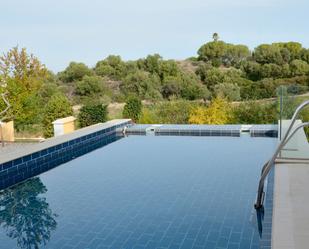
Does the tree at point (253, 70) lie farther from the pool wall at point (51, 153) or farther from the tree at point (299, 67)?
the pool wall at point (51, 153)

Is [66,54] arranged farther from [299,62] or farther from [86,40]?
[299,62]

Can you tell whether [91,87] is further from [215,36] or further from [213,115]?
[213,115]

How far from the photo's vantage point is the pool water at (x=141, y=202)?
12.2ft

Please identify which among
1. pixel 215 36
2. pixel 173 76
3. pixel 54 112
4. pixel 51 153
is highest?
pixel 215 36

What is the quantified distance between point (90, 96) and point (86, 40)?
3.14 m

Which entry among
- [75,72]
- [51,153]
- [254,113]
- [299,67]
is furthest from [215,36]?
[51,153]

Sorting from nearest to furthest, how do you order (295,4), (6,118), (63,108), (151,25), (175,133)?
(175,133) < (6,118) < (63,108) < (295,4) < (151,25)

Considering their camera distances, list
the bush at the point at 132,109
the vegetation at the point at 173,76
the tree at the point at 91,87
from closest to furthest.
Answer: the bush at the point at 132,109
the vegetation at the point at 173,76
the tree at the point at 91,87

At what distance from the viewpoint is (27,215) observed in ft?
14.8

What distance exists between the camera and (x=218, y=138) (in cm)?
862

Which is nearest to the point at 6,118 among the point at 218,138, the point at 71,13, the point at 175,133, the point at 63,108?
the point at 63,108

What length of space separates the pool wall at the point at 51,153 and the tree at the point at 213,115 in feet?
7.33

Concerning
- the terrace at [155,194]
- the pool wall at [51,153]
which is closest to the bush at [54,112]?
the pool wall at [51,153]

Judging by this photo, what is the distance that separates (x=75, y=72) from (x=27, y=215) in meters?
21.8
